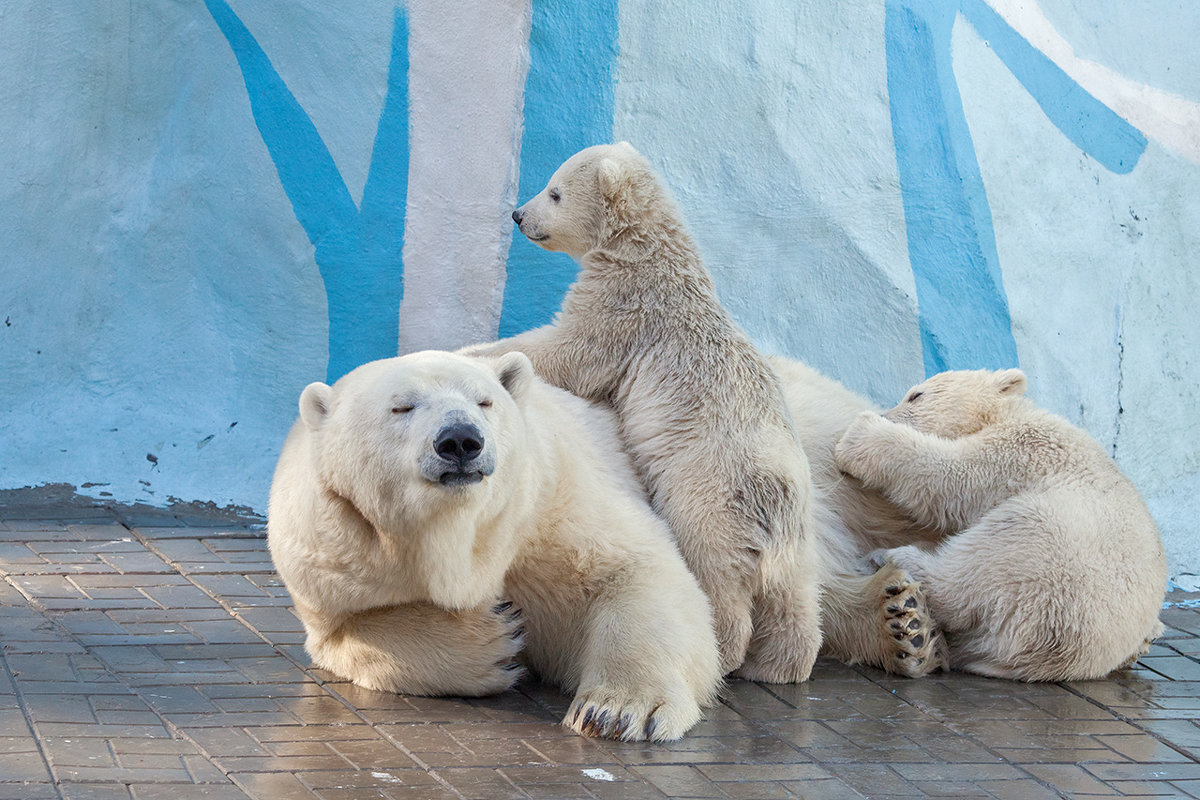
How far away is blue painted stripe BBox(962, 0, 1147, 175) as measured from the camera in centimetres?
621

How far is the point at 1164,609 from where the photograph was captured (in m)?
5.25

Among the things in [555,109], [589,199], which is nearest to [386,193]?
[555,109]

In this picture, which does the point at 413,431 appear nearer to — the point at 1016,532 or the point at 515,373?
the point at 515,373

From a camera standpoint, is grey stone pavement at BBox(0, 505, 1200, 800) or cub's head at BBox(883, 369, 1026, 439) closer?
grey stone pavement at BBox(0, 505, 1200, 800)

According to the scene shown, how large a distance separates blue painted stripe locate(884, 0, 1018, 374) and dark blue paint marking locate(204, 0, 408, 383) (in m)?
2.21

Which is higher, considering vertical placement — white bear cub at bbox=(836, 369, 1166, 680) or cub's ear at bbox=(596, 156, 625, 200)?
cub's ear at bbox=(596, 156, 625, 200)

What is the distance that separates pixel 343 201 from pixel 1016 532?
10.4 feet

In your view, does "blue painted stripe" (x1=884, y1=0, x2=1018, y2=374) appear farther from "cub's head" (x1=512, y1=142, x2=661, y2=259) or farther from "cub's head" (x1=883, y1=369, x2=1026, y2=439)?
"cub's head" (x1=512, y1=142, x2=661, y2=259)

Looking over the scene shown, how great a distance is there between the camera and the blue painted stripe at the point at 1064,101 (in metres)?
6.21

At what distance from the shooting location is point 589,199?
442cm

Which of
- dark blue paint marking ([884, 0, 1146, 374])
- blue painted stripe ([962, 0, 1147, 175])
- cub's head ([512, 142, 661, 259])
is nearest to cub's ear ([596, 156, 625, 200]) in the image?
cub's head ([512, 142, 661, 259])

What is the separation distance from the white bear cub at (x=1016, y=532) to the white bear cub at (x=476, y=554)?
0.95m

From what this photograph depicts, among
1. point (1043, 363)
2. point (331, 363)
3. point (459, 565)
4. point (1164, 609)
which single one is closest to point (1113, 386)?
point (1043, 363)

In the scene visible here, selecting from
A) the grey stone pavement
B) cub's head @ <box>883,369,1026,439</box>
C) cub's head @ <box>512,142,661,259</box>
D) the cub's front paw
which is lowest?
the grey stone pavement
